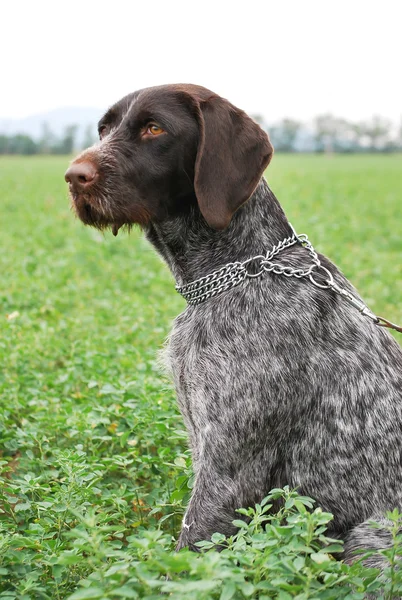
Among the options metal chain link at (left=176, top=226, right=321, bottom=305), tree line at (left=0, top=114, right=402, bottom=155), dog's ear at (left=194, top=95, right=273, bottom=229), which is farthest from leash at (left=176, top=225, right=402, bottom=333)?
tree line at (left=0, top=114, right=402, bottom=155)

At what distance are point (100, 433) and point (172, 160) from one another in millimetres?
2035

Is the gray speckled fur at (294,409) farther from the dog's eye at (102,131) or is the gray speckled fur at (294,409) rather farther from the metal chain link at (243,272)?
the dog's eye at (102,131)

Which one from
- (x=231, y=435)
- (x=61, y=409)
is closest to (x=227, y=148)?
(x=231, y=435)

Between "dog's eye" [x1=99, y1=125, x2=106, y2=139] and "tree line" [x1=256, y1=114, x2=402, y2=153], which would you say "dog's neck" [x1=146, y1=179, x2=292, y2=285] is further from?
"tree line" [x1=256, y1=114, x2=402, y2=153]

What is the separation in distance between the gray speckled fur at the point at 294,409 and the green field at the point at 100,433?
14.6 inches

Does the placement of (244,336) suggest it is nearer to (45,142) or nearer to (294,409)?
(294,409)

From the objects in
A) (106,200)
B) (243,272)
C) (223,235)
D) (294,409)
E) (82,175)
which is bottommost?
(294,409)

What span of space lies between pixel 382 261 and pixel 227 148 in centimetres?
914

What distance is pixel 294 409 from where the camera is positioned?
350cm

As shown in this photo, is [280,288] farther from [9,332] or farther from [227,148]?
[9,332]

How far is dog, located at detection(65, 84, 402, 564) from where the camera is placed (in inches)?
136

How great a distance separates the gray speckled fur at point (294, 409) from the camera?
3443mm

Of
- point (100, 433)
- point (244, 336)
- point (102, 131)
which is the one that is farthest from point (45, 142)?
point (244, 336)

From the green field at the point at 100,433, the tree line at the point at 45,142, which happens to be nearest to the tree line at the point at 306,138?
the tree line at the point at 45,142
